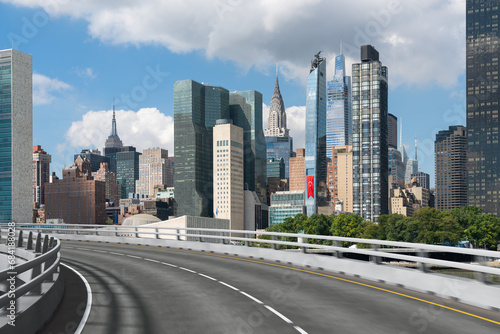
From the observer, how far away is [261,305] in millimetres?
13844

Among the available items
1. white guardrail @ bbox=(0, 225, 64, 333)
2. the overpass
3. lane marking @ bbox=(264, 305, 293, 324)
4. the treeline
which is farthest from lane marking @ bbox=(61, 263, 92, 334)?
the treeline

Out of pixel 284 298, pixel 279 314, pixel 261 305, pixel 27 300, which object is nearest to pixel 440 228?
pixel 284 298

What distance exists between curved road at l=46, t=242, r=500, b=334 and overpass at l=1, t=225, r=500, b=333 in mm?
22

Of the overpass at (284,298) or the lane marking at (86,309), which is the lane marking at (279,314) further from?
the lane marking at (86,309)

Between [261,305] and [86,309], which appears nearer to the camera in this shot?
[86,309]

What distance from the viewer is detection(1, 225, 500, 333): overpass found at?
11391 millimetres

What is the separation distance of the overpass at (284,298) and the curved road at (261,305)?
0.07ft

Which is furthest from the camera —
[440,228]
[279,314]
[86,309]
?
[440,228]

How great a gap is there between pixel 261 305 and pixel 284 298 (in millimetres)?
1281

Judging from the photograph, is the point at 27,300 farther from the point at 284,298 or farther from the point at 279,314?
the point at 284,298

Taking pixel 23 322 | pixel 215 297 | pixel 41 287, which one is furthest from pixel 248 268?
pixel 23 322

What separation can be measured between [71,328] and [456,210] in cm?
15482

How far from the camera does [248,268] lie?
76.1 ft

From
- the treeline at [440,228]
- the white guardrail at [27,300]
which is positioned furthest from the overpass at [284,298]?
the treeline at [440,228]
